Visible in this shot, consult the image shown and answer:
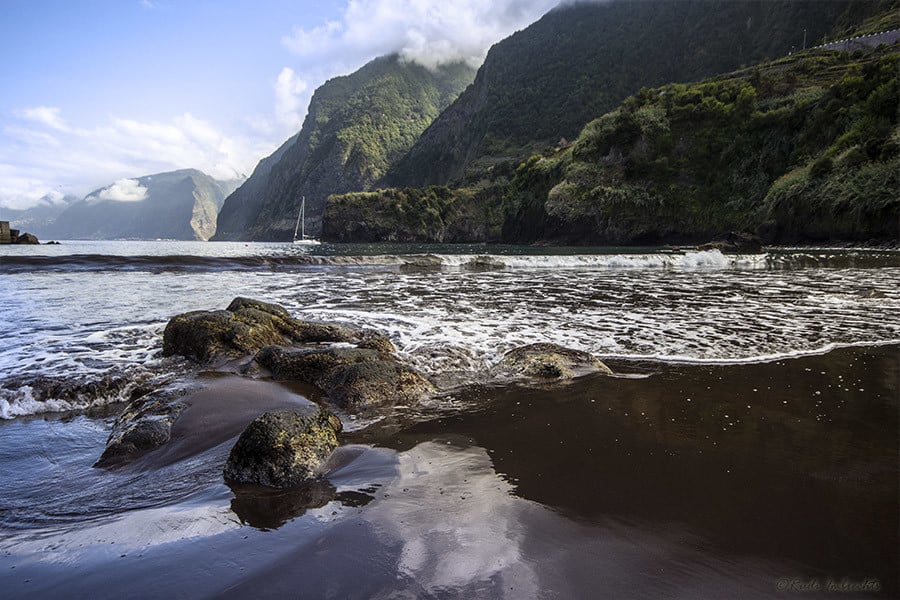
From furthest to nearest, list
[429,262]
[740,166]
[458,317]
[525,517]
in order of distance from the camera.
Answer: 1. [740,166]
2. [429,262]
3. [458,317]
4. [525,517]

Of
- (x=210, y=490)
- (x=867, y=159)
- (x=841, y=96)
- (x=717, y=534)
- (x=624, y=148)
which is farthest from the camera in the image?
(x=624, y=148)

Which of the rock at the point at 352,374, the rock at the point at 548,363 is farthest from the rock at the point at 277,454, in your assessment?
the rock at the point at 548,363

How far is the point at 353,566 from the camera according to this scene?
6.62ft

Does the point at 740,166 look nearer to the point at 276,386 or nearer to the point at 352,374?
the point at 352,374

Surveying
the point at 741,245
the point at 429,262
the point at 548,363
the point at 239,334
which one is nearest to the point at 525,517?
the point at 548,363

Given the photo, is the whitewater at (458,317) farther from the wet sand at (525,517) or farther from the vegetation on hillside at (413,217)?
the vegetation on hillside at (413,217)

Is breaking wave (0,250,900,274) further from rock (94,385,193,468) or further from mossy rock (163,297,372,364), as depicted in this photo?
rock (94,385,193,468)

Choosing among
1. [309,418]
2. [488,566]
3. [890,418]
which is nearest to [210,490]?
[309,418]

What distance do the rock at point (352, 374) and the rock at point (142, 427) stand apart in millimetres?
1249

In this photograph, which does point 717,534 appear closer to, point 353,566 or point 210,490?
point 353,566

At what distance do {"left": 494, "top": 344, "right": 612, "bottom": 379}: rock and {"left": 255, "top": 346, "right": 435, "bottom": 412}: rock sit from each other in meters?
1.17

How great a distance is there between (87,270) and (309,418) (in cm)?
2336

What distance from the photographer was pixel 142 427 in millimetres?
3689

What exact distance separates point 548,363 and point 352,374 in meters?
2.28
